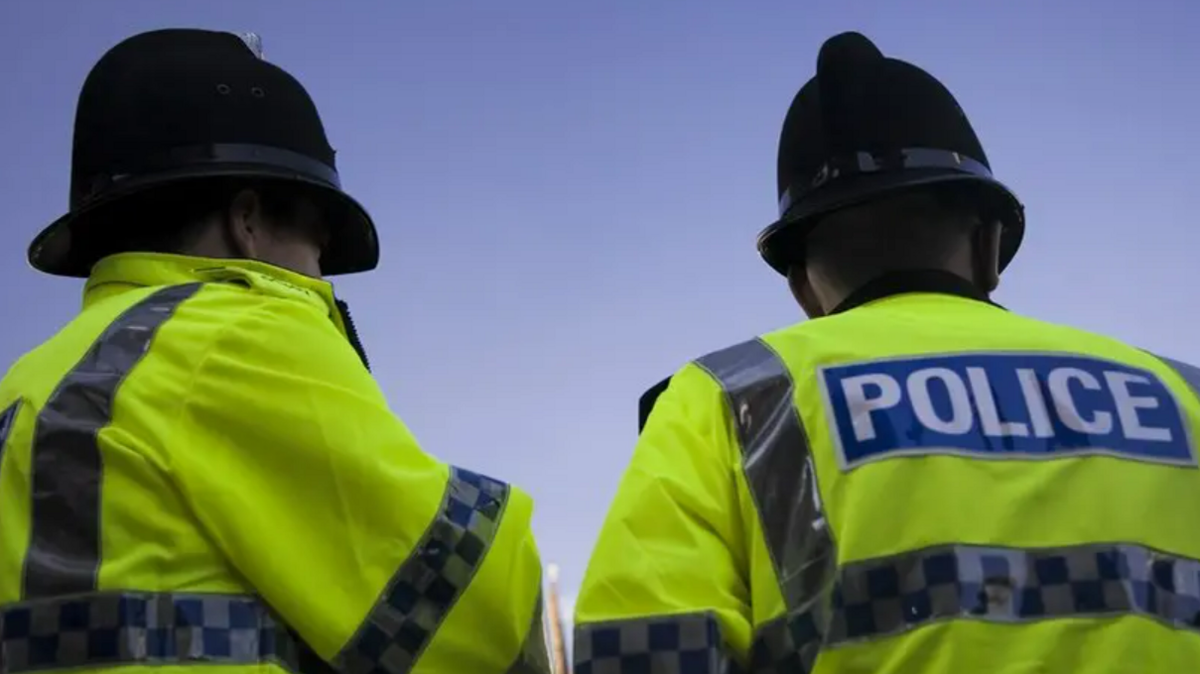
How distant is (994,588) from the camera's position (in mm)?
2500

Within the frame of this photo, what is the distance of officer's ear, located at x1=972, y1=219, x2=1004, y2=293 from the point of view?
329 cm

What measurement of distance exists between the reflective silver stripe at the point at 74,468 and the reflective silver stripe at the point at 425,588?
1.58 ft

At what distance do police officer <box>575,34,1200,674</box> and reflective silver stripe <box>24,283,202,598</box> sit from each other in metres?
0.87

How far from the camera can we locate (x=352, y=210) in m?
3.53

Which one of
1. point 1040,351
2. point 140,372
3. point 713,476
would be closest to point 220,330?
point 140,372

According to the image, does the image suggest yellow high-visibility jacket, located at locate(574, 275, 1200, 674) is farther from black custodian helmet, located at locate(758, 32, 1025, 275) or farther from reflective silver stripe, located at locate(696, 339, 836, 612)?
black custodian helmet, located at locate(758, 32, 1025, 275)

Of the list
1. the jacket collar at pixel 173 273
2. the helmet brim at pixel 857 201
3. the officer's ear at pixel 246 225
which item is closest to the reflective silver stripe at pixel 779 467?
the helmet brim at pixel 857 201

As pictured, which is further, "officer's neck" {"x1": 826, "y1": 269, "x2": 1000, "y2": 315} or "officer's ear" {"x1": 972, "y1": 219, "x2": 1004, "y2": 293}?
"officer's ear" {"x1": 972, "y1": 219, "x2": 1004, "y2": 293}

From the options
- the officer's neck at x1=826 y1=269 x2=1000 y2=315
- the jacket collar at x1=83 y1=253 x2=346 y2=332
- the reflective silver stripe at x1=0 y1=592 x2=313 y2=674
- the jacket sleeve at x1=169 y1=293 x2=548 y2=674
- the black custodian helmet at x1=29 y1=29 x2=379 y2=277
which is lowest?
the reflective silver stripe at x1=0 y1=592 x2=313 y2=674

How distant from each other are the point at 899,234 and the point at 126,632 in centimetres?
172

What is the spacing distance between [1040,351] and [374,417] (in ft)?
4.14

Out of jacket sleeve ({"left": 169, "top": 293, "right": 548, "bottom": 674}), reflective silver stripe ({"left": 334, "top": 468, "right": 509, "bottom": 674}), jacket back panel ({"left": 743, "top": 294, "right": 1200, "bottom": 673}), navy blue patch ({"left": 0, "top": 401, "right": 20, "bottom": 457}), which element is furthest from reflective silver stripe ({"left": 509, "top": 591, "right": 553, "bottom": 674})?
navy blue patch ({"left": 0, "top": 401, "right": 20, "bottom": 457})

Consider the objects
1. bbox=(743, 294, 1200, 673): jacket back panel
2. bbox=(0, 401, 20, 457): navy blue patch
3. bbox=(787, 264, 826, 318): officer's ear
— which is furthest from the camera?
bbox=(787, 264, 826, 318): officer's ear

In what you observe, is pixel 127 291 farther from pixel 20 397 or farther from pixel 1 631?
pixel 1 631
